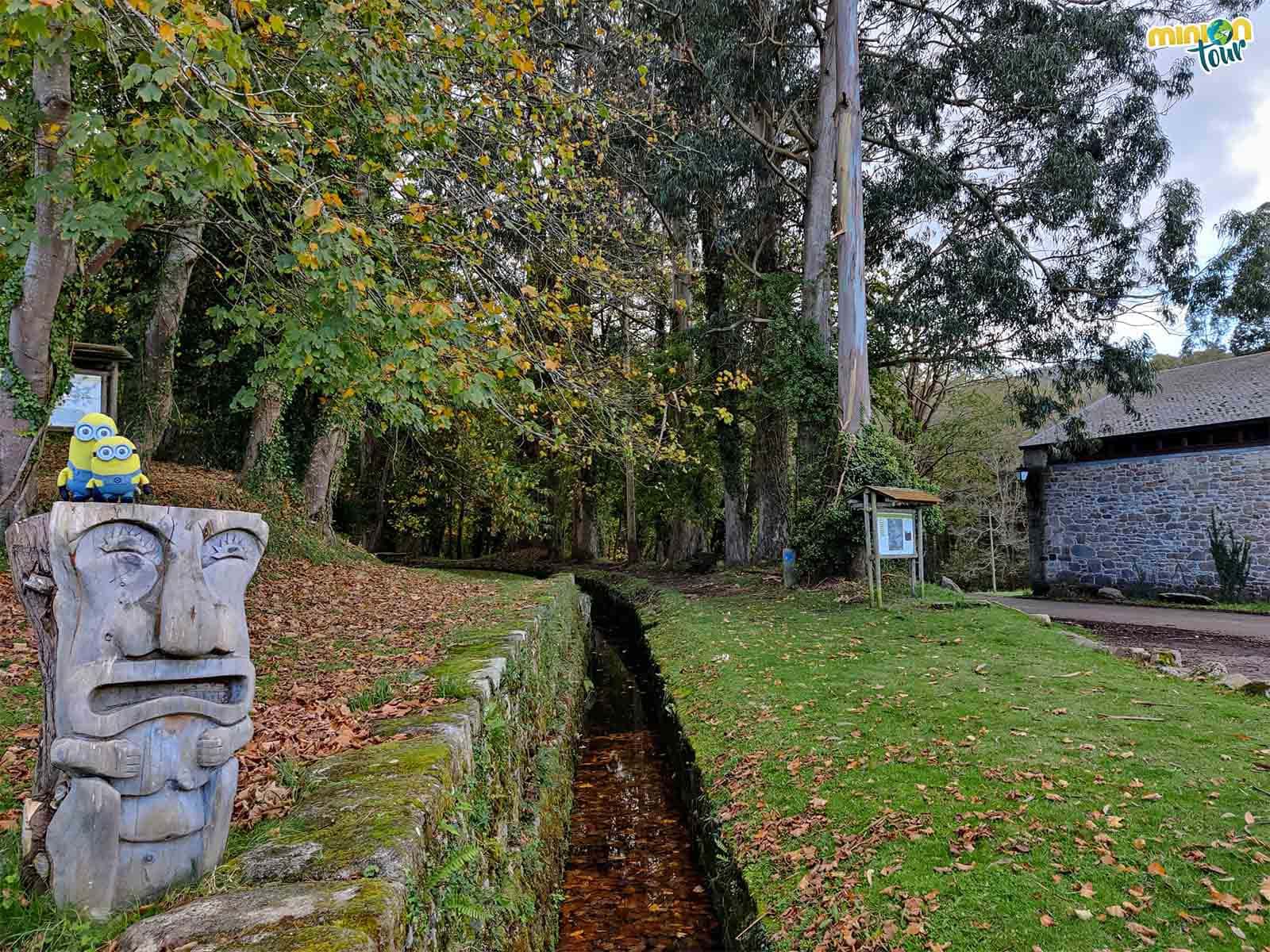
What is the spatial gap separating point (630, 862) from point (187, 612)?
4545 millimetres

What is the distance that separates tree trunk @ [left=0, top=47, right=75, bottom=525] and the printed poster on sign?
11.0 m

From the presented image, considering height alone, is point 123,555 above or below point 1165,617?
above

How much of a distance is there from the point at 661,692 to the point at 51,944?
7950 millimetres

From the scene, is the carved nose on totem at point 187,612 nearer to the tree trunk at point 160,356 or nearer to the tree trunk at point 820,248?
the tree trunk at point 160,356

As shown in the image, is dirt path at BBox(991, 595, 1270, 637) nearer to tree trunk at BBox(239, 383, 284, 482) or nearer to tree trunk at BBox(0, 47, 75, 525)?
tree trunk at BBox(239, 383, 284, 482)

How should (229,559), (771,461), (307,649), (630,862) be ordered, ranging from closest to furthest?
(229,559)
(630,862)
(307,649)
(771,461)

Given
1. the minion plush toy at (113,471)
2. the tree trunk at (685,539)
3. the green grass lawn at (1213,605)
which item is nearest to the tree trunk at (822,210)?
the green grass lawn at (1213,605)

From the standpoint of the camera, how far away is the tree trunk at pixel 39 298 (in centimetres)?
511

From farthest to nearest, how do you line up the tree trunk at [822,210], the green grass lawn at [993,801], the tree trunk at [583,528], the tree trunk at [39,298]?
the tree trunk at [583,528] < the tree trunk at [822,210] < the tree trunk at [39,298] < the green grass lawn at [993,801]

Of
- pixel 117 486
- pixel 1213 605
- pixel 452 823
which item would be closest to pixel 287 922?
pixel 452 823

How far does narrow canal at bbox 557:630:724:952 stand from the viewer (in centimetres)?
476

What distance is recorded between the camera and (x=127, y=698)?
2439 mm

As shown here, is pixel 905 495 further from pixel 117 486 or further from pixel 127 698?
pixel 127 698

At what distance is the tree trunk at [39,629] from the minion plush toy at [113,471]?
0.34m
